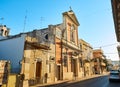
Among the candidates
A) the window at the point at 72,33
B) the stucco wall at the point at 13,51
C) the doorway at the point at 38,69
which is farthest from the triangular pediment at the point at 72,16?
the stucco wall at the point at 13,51

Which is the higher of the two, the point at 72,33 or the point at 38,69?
the point at 72,33

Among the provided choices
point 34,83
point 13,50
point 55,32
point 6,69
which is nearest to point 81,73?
point 55,32

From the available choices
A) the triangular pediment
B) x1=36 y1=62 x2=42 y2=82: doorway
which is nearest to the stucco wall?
x1=36 y1=62 x2=42 y2=82: doorway

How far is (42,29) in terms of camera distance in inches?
920

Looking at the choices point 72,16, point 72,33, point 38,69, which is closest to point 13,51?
point 38,69

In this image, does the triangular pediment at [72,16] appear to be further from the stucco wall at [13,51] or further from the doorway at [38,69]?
the stucco wall at [13,51]

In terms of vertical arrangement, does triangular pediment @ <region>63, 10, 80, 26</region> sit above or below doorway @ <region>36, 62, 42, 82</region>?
above

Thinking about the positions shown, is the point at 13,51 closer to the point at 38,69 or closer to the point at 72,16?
the point at 38,69

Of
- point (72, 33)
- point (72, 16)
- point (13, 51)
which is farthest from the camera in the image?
point (72, 16)

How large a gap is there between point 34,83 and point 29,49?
3.99 metres

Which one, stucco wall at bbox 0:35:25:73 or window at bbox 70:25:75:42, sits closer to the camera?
stucco wall at bbox 0:35:25:73

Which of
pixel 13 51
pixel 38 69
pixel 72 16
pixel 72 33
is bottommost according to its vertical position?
pixel 38 69

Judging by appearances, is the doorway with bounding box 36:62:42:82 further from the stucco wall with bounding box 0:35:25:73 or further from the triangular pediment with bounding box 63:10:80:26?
the triangular pediment with bounding box 63:10:80:26

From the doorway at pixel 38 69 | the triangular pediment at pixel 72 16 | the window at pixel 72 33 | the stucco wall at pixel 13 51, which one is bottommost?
the doorway at pixel 38 69
